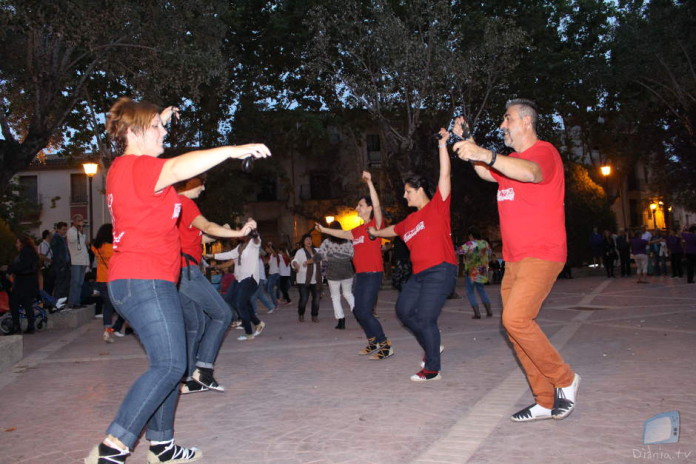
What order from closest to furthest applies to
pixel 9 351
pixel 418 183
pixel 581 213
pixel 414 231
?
pixel 414 231 → pixel 418 183 → pixel 9 351 → pixel 581 213

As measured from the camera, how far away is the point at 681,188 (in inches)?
1199

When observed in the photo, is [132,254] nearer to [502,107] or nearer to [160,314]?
[160,314]

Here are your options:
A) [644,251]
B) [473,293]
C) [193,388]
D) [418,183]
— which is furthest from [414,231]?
[644,251]

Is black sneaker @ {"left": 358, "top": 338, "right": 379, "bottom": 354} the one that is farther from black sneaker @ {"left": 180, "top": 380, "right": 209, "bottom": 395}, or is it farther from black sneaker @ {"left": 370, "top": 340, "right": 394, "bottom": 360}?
black sneaker @ {"left": 180, "top": 380, "right": 209, "bottom": 395}

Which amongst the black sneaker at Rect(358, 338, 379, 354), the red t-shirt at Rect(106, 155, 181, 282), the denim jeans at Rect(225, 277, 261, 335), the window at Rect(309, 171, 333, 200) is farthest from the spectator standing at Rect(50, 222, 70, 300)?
the window at Rect(309, 171, 333, 200)

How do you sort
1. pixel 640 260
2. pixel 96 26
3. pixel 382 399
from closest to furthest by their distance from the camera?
pixel 382 399
pixel 96 26
pixel 640 260

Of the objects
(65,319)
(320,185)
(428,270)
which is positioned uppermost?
(320,185)

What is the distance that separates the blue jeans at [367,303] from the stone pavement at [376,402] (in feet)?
1.21

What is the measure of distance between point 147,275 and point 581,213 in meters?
28.7

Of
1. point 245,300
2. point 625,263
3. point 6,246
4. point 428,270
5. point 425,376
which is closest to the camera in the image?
point 425,376

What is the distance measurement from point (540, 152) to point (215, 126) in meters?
25.4

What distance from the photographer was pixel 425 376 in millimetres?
6152

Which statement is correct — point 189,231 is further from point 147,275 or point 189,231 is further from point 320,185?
point 320,185

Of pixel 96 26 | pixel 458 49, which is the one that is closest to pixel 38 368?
pixel 96 26
